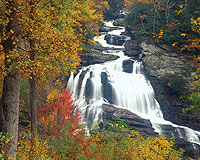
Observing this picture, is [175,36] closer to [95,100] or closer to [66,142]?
[95,100]

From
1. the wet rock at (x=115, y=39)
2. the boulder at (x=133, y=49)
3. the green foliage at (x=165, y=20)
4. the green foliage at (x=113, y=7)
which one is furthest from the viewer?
the green foliage at (x=113, y=7)

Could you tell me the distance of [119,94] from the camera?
2106 centimetres

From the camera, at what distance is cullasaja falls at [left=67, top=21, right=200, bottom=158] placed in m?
18.0

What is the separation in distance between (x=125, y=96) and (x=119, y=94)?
699mm

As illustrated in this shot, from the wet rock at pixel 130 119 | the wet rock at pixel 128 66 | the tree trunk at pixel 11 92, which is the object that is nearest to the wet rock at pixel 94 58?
the wet rock at pixel 128 66

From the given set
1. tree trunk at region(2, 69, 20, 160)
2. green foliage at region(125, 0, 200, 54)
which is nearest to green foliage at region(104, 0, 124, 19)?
green foliage at region(125, 0, 200, 54)

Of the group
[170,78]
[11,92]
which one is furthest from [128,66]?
[11,92]

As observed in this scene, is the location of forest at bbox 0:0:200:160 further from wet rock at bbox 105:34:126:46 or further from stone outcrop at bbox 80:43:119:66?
wet rock at bbox 105:34:126:46

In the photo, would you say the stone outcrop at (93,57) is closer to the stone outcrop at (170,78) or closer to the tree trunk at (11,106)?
the stone outcrop at (170,78)

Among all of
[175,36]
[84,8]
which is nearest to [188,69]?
[175,36]

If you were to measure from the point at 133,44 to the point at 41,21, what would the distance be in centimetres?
2615

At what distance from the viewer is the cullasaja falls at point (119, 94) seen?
18.0 metres

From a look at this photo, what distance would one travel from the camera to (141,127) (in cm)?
1702

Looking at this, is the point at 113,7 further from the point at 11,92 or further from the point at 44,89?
the point at 11,92
